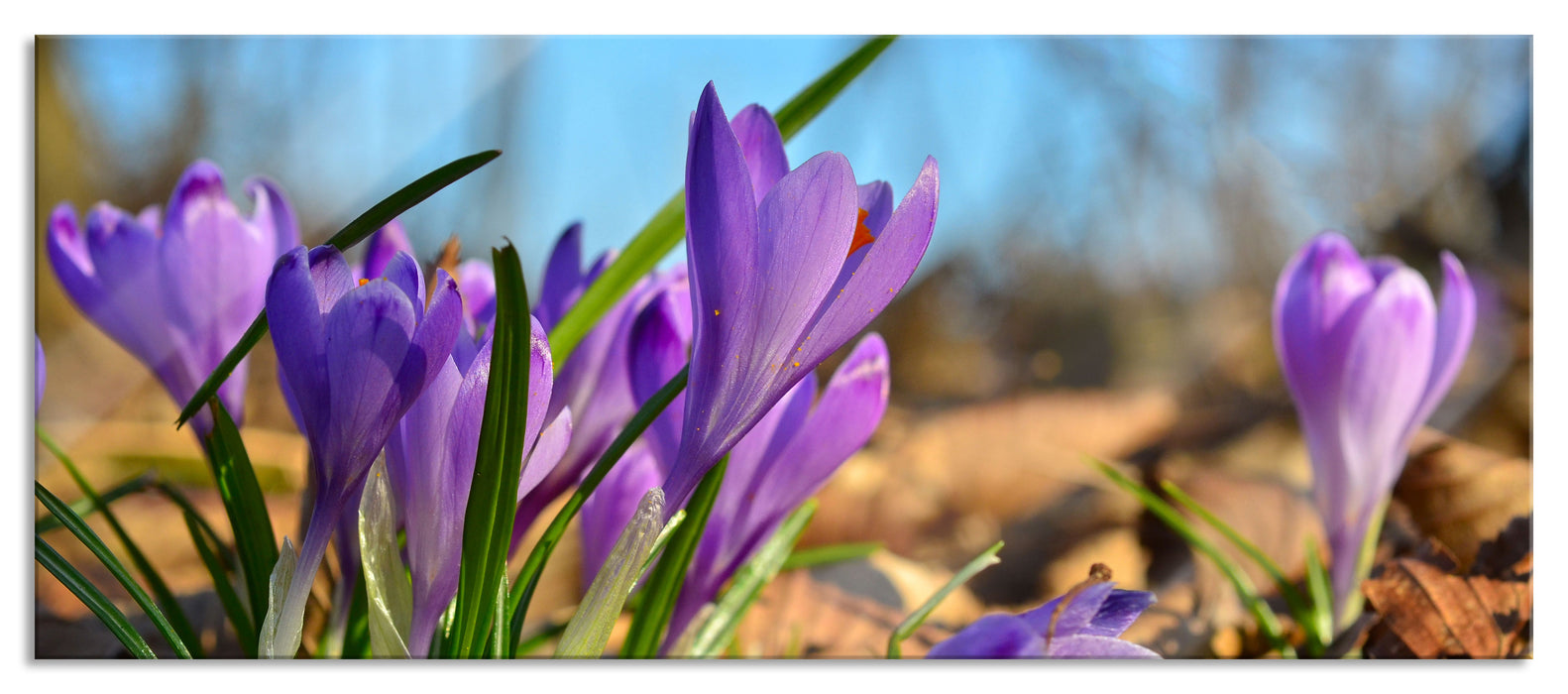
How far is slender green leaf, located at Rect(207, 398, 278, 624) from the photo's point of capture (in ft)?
1.58

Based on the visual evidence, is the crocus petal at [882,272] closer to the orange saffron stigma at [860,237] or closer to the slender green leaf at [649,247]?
the orange saffron stigma at [860,237]

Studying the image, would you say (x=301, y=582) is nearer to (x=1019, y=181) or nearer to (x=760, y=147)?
(x=760, y=147)

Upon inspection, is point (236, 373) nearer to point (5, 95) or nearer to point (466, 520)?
point (466, 520)

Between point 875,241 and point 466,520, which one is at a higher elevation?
point 875,241

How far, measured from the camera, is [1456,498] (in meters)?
0.85

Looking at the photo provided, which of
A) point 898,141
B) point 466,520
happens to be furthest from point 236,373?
point 898,141

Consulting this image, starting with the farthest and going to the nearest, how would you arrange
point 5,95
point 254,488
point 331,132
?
point 331,132, point 5,95, point 254,488

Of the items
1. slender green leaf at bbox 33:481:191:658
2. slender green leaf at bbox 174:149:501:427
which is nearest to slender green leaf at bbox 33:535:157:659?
slender green leaf at bbox 33:481:191:658

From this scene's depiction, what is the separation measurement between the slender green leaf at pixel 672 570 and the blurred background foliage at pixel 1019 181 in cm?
33

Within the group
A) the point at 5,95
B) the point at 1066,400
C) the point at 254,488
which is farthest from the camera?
the point at 1066,400

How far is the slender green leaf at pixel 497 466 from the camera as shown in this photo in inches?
15.1
